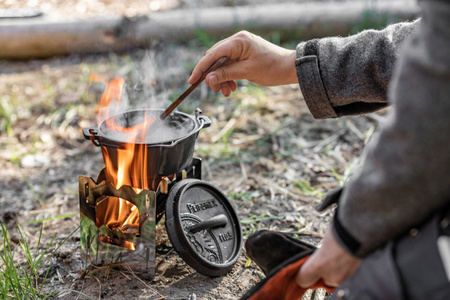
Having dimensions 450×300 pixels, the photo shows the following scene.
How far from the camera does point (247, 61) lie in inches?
86.0

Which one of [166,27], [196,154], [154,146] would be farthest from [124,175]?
[166,27]

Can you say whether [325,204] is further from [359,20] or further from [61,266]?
[359,20]

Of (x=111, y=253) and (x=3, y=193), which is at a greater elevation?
(x=111, y=253)

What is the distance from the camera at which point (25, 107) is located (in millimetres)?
4352

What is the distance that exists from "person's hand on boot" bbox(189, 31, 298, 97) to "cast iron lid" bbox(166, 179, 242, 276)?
0.52m

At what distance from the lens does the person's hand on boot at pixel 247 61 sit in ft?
6.99

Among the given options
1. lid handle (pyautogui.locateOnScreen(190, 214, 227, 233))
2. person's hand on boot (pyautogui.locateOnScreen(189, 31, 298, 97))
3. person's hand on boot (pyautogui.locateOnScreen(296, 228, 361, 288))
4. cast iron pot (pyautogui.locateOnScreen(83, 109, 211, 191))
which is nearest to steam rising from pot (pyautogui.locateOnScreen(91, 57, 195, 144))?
cast iron pot (pyautogui.locateOnScreen(83, 109, 211, 191))

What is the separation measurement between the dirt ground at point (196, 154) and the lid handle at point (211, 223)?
9.8 inches

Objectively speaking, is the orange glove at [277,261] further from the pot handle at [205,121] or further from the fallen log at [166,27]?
the fallen log at [166,27]

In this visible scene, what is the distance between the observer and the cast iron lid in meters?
2.05

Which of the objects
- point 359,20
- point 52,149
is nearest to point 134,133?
point 52,149

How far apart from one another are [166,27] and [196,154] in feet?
8.05

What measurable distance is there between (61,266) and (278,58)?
1.45 m

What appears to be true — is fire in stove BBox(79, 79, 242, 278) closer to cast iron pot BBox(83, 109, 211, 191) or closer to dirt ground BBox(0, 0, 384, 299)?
cast iron pot BBox(83, 109, 211, 191)
